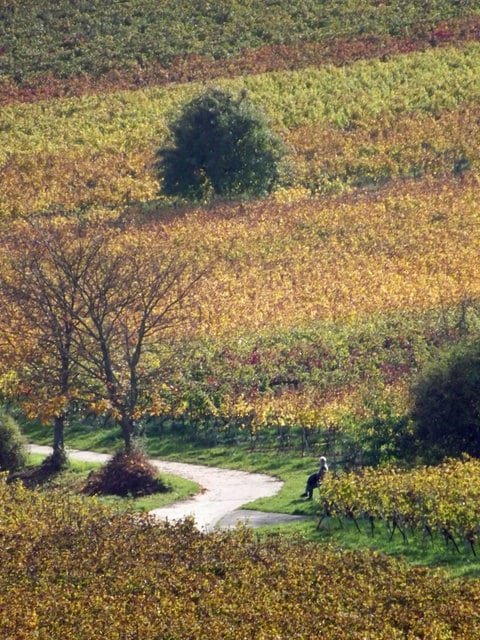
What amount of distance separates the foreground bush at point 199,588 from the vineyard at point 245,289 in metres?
0.06

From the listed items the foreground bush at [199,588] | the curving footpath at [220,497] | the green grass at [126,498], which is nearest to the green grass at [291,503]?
the green grass at [126,498]

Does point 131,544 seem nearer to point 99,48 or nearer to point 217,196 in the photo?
point 217,196

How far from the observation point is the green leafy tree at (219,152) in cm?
6419

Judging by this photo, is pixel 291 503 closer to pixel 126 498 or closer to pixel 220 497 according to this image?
pixel 220 497

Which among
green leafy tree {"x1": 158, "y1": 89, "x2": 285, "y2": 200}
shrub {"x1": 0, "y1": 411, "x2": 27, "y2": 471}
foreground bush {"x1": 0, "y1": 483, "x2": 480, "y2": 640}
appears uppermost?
green leafy tree {"x1": 158, "y1": 89, "x2": 285, "y2": 200}

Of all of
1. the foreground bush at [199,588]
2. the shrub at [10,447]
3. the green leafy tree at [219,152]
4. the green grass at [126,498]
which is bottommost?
the foreground bush at [199,588]

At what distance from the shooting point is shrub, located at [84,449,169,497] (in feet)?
101

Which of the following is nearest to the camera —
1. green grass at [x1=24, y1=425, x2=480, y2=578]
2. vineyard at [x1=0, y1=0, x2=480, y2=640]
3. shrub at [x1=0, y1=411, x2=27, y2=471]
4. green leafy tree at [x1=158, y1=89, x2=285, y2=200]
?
vineyard at [x1=0, y1=0, x2=480, y2=640]

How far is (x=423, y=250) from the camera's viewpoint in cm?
5281

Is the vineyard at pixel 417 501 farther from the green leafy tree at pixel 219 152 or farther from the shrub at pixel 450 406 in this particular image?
the green leafy tree at pixel 219 152

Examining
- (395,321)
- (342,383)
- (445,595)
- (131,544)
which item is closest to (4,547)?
(131,544)

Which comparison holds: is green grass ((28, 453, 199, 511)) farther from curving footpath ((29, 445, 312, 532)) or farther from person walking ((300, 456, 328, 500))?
person walking ((300, 456, 328, 500))

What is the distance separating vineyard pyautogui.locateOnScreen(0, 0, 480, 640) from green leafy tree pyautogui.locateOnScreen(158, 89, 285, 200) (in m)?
1.13

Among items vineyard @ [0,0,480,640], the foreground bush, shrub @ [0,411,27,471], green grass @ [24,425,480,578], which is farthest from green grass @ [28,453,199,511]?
the foreground bush
